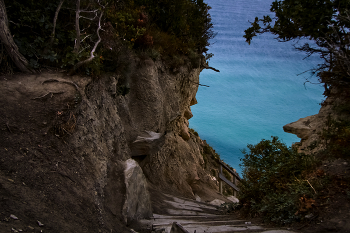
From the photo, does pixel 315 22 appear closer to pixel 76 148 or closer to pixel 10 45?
pixel 76 148

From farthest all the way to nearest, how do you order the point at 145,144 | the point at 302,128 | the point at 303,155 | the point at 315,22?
the point at 302,128 → the point at 145,144 → the point at 315,22 → the point at 303,155

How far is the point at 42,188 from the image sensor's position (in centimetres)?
379

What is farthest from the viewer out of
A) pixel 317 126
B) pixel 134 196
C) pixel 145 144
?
pixel 145 144

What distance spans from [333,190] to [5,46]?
7.37 meters

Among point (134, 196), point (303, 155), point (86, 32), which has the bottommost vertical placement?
point (134, 196)

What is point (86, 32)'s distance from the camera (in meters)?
7.55

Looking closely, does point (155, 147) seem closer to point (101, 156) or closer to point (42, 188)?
point (101, 156)

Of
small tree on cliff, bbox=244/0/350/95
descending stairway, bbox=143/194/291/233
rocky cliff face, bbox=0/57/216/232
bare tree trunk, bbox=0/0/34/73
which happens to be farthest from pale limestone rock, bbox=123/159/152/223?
small tree on cliff, bbox=244/0/350/95

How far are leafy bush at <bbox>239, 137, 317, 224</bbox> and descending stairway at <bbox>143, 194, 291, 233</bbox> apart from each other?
0.54m

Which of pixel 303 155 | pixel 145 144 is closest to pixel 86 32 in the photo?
pixel 145 144

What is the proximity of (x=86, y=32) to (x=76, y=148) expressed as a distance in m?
4.07

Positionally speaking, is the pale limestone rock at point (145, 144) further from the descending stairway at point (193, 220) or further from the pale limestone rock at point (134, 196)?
the descending stairway at point (193, 220)

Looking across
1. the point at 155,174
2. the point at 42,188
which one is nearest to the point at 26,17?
the point at 42,188

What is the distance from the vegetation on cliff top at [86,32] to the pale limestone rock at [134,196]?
108 inches
